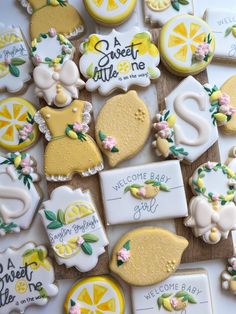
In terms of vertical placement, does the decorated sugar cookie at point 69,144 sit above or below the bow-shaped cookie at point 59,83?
below

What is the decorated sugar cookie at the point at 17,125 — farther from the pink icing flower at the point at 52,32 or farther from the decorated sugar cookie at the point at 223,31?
the decorated sugar cookie at the point at 223,31

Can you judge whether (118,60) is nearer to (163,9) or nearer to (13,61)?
(163,9)

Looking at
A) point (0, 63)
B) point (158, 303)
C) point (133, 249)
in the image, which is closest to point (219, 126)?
point (133, 249)

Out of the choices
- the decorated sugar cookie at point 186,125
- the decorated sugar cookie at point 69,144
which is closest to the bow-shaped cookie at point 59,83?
the decorated sugar cookie at point 69,144

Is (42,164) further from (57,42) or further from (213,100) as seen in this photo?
(213,100)

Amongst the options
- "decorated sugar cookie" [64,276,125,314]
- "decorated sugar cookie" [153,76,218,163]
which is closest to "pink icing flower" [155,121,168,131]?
"decorated sugar cookie" [153,76,218,163]
